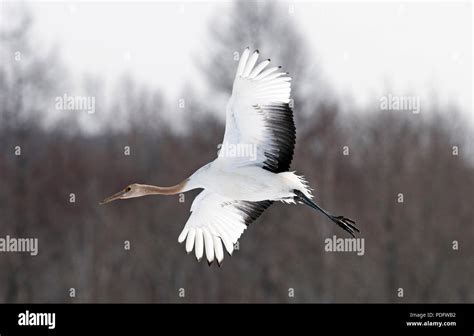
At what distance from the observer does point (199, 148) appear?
142 ft

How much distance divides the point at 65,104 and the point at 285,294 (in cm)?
979

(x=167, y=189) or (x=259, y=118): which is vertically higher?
(x=259, y=118)

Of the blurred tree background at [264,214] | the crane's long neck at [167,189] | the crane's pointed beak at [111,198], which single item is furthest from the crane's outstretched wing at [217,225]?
the blurred tree background at [264,214]

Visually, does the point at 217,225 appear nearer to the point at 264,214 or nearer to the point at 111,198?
the point at 111,198

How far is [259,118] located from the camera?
18.3m

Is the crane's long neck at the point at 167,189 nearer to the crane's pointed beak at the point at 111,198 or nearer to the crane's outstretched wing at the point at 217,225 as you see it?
the crane's pointed beak at the point at 111,198

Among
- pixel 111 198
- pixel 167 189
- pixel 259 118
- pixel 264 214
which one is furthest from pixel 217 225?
pixel 264 214

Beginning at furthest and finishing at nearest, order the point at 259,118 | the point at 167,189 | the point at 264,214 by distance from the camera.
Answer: the point at 264,214
the point at 167,189
the point at 259,118

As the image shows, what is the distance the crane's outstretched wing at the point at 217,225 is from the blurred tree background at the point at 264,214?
785 inches

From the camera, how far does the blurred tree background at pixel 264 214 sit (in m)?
42.2

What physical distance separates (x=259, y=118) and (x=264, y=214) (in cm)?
2318

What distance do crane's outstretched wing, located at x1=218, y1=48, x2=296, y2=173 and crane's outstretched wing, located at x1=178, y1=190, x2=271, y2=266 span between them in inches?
59.7
